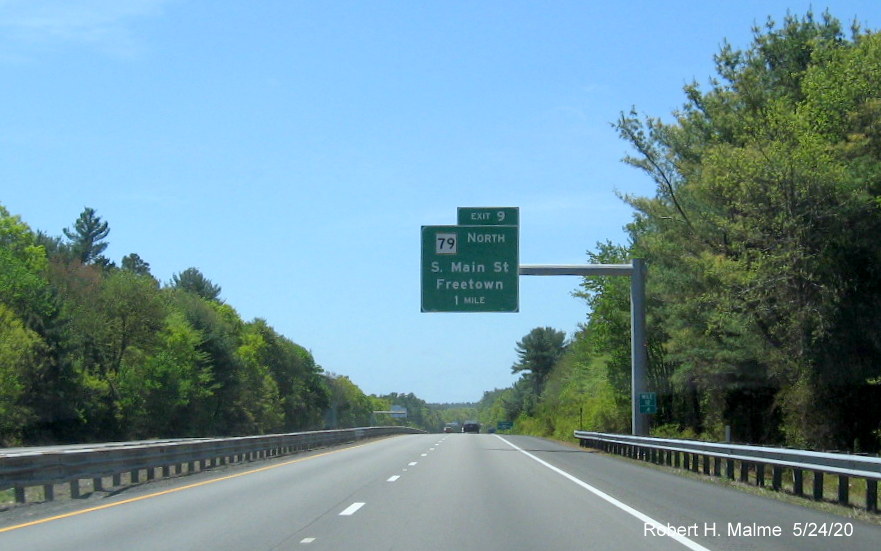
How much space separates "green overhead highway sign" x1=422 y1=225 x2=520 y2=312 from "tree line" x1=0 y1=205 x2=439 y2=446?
3024cm

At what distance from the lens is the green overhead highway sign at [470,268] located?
112ft

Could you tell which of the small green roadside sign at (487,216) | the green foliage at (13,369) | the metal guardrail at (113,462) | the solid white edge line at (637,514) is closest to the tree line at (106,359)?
the green foliage at (13,369)

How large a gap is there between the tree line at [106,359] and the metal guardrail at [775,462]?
38262 millimetres

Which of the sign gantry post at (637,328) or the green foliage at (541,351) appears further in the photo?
the green foliage at (541,351)

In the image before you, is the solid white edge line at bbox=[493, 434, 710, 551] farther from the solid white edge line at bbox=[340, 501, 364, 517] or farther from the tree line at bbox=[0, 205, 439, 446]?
the tree line at bbox=[0, 205, 439, 446]

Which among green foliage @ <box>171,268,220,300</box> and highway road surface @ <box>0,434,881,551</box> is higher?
green foliage @ <box>171,268,220,300</box>

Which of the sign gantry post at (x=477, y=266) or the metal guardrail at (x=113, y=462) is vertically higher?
the sign gantry post at (x=477, y=266)

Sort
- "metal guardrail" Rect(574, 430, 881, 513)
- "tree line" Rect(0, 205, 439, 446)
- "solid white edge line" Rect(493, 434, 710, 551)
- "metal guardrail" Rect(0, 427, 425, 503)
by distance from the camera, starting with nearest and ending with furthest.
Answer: "solid white edge line" Rect(493, 434, 710, 551)
"metal guardrail" Rect(574, 430, 881, 513)
"metal guardrail" Rect(0, 427, 425, 503)
"tree line" Rect(0, 205, 439, 446)

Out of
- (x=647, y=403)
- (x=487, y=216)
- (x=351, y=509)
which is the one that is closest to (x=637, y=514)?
(x=351, y=509)

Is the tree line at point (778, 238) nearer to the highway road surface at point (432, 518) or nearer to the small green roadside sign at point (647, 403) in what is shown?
the small green roadside sign at point (647, 403)

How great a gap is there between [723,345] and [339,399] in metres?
156

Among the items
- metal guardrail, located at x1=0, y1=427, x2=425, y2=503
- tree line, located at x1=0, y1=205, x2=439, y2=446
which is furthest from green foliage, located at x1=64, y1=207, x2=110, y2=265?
metal guardrail, located at x1=0, y1=427, x2=425, y2=503

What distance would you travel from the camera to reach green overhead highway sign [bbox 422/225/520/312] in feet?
112

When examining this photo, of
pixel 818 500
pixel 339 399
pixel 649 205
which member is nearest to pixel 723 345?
pixel 649 205
